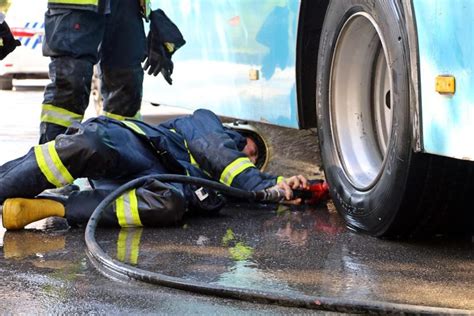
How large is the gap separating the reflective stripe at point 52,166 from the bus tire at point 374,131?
1.18m

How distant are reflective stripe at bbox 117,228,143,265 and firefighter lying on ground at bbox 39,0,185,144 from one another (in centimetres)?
126

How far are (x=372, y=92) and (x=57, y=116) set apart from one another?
74.9 inches

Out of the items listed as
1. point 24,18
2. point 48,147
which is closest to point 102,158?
point 48,147

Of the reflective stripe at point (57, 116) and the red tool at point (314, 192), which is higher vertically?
the reflective stripe at point (57, 116)

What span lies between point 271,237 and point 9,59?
1363cm

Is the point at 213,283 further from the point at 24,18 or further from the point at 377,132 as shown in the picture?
the point at 24,18

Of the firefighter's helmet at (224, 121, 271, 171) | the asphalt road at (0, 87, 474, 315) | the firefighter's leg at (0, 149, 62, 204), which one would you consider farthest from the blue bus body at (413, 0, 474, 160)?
the firefighter's helmet at (224, 121, 271, 171)

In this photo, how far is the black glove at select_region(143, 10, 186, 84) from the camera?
20.3ft

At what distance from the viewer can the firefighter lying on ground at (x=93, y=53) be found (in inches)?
207

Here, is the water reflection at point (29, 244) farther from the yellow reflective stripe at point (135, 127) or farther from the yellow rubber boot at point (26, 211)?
the yellow reflective stripe at point (135, 127)

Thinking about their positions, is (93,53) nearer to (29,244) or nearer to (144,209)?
(144,209)

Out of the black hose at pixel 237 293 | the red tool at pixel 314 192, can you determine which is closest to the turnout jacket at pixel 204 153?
the red tool at pixel 314 192

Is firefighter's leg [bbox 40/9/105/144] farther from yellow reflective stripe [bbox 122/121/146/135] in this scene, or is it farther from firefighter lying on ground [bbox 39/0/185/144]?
yellow reflective stripe [bbox 122/121/146/135]

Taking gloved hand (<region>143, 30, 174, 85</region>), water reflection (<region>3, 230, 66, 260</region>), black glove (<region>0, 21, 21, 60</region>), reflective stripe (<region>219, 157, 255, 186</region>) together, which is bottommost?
water reflection (<region>3, 230, 66, 260</region>)
